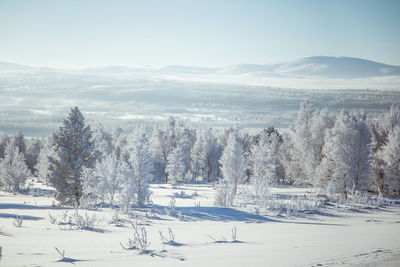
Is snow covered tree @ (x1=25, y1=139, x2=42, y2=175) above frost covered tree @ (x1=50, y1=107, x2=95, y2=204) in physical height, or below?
below

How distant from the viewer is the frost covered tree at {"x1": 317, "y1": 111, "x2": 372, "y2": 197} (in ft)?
116

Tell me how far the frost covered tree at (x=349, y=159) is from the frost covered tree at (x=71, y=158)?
2524cm

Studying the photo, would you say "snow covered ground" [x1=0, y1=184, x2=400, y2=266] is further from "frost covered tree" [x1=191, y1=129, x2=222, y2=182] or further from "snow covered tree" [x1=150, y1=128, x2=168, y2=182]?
"frost covered tree" [x1=191, y1=129, x2=222, y2=182]

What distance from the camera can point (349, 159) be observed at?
36156 millimetres

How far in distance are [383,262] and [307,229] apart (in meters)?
6.10

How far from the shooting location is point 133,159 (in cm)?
2847

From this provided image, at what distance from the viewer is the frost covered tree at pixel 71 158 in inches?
1096

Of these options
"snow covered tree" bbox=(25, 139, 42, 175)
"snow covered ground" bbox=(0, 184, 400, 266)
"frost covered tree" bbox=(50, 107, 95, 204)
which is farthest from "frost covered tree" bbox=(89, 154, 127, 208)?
"snow covered tree" bbox=(25, 139, 42, 175)

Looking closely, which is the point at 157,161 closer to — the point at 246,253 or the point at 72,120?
the point at 72,120

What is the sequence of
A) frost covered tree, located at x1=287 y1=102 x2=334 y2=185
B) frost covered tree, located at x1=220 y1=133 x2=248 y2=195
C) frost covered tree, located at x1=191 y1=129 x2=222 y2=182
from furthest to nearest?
frost covered tree, located at x1=191 y1=129 x2=222 y2=182 → frost covered tree, located at x1=287 y1=102 x2=334 y2=185 → frost covered tree, located at x1=220 y1=133 x2=248 y2=195

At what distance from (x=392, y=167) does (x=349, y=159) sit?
6.41 meters

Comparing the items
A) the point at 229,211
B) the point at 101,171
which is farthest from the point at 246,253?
the point at 101,171

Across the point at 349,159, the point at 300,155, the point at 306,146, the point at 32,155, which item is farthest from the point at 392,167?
the point at 32,155

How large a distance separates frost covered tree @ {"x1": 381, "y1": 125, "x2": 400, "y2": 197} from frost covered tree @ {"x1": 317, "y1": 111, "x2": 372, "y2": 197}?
3664 millimetres
